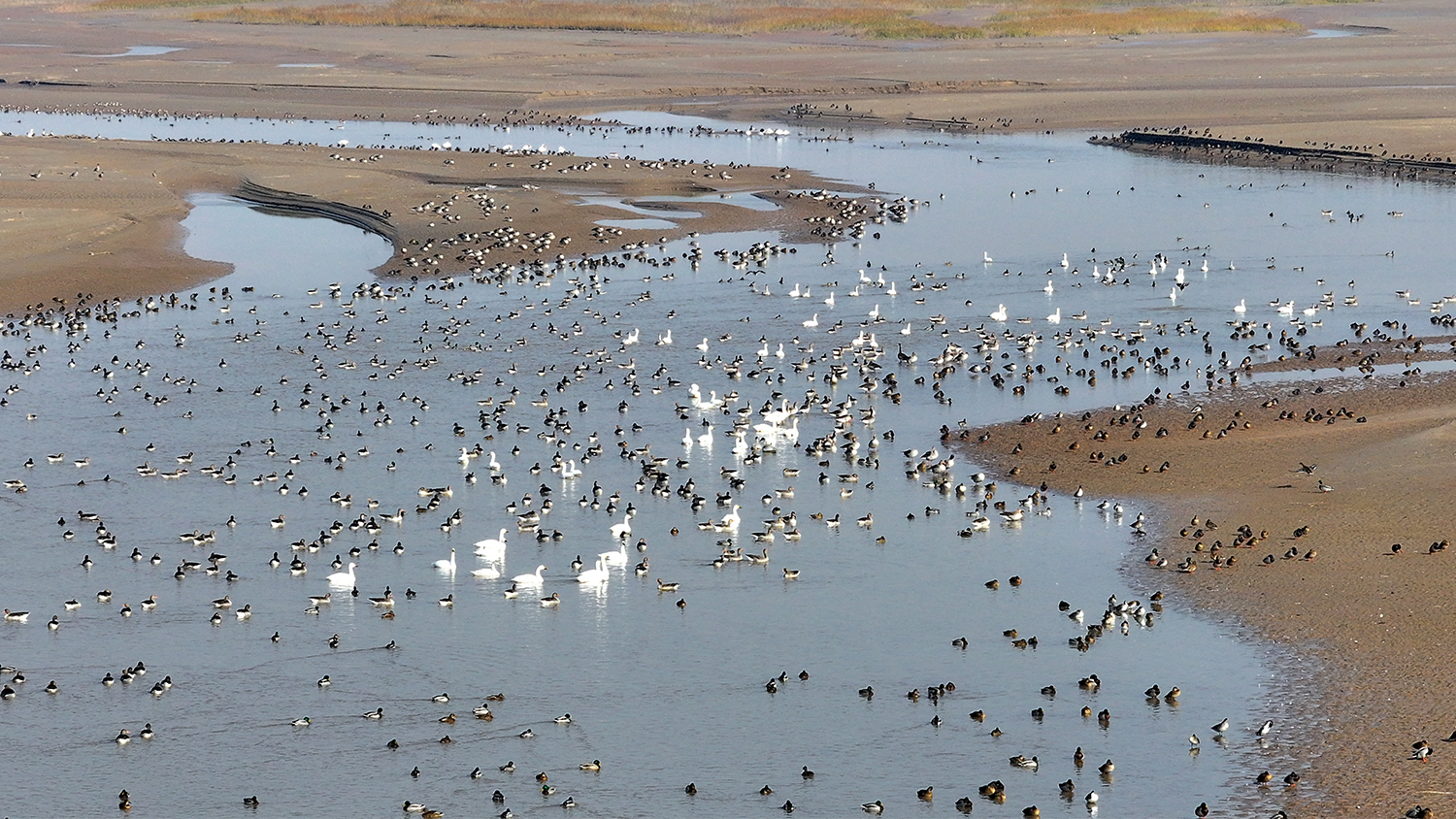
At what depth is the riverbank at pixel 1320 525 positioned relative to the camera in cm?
1792

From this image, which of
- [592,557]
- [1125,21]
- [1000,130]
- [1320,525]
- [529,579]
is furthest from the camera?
[1125,21]

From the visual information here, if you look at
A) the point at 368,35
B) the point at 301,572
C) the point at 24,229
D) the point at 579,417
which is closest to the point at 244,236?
the point at 24,229

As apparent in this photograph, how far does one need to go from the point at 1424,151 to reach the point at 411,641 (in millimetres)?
50430

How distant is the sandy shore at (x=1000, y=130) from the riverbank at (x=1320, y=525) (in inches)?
2.0

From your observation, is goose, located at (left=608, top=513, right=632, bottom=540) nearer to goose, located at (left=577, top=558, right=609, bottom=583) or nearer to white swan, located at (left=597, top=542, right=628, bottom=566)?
white swan, located at (left=597, top=542, right=628, bottom=566)

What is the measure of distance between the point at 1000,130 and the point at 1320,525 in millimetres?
50846

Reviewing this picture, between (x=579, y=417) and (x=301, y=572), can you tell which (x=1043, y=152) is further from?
(x=301, y=572)

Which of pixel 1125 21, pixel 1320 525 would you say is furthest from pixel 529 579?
pixel 1125 21

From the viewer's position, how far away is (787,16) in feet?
403

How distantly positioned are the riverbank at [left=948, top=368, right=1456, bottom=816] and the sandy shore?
0.05 metres

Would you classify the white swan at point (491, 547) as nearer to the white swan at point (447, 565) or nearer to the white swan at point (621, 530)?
the white swan at point (447, 565)

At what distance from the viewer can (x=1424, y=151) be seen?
203 feet

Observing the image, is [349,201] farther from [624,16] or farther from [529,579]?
[624,16]

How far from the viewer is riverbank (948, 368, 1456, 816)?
1792cm
